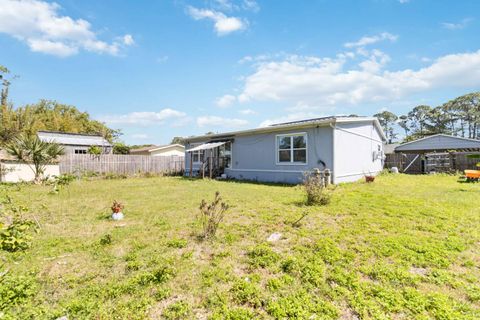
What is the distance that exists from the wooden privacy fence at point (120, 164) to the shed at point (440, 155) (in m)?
18.5

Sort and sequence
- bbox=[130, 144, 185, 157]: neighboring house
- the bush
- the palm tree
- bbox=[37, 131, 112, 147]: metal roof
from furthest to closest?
1. bbox=[130, 144, 185, 157]: neighboring house
2. bbox=[37, 131, 112, 147]: metal roof
3. the palm tree
4. the bush

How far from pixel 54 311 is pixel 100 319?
526 mm

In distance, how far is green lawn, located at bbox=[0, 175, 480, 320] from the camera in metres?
2.55

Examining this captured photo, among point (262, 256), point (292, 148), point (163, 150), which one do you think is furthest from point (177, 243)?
point (163, 150)

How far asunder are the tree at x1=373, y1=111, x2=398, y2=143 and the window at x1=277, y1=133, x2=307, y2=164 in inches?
2043

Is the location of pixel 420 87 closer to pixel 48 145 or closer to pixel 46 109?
pixel 48 145

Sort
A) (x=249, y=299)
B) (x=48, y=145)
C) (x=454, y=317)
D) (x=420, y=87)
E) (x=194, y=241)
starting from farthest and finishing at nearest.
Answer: (x=420, y=87) → (x=48, y=145) → (x=194, y=241) → (x=249, y=299) → (x=454, y=317)

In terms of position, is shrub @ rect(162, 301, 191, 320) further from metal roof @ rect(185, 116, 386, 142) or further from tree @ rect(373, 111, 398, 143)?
tree @ rect(373, 111, 398, 143)

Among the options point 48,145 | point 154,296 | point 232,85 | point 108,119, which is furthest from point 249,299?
point 108,119

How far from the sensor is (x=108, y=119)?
39812 millimetres

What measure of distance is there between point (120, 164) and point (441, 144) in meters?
27.4

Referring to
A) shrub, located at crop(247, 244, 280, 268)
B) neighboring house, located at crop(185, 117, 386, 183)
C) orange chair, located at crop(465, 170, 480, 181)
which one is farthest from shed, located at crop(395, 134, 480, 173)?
shrub, located at crop(247, 244, 280, 268)

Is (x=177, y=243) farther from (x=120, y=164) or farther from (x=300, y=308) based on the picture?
(x=120, y=164)

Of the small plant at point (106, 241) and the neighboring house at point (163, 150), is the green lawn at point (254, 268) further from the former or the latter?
the neighboring house at point (163, 150)
